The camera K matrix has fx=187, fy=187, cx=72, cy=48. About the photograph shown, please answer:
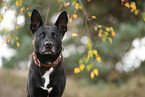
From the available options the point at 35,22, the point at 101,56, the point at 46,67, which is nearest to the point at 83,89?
the point at 101,56

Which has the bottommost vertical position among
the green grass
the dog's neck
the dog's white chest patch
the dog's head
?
the green grass

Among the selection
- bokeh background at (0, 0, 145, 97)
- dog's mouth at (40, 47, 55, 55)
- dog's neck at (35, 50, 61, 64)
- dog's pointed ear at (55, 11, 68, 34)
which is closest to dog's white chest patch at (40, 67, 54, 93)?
dog's neck at (35, 50, 61, 64)

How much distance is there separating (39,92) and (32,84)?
0.16 metres

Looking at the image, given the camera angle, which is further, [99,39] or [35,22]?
[99,39]

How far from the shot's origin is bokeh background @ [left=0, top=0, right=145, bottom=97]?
25.3 ft

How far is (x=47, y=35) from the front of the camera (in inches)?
108

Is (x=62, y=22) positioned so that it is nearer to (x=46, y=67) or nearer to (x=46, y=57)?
(x=46, y=57)

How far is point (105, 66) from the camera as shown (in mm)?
8969

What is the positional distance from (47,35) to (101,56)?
21.7 ft

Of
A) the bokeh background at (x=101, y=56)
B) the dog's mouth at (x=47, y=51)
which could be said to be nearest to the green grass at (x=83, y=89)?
the bokeh background at (x=101, y=56)

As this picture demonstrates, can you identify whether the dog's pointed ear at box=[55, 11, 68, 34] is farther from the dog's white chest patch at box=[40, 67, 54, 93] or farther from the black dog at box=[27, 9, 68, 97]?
the dog's white chest patch at box=[40, 67, 54, 93]

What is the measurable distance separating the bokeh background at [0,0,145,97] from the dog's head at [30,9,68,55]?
3.84 metres

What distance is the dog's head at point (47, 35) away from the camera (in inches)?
104

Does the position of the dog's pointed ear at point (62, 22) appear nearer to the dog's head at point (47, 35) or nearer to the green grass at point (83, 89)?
the dog's head at point (47, 35)
